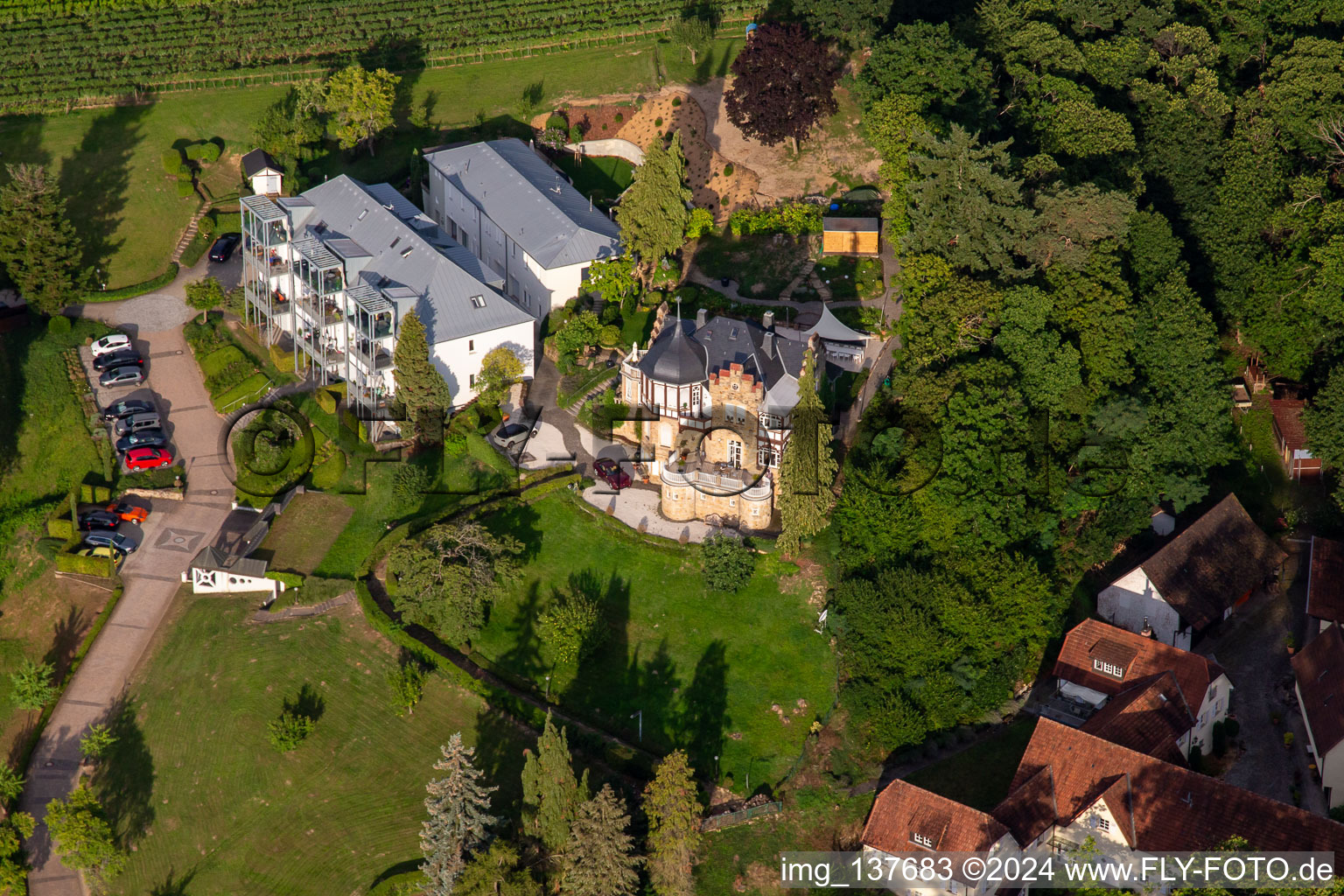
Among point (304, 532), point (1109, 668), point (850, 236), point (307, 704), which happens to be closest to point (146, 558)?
point (304, 532)

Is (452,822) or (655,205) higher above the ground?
(655,205)

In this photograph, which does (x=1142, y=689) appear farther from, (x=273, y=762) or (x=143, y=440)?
(x=143, y=440)

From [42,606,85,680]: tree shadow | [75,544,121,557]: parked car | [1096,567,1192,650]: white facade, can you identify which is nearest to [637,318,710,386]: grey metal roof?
[1096,567,1192,650]: white facade

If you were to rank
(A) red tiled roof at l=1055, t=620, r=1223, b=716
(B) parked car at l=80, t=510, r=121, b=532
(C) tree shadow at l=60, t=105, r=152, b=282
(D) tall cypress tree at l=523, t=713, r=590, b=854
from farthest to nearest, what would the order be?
(C) tree shadow at l=60, t=105, r=152, b=282
(B) parked car at l=80, t=510, r=121, b=532
(A) red tiled roof at l=1055, t=620, r=1223, b=716
(D) tall cypress tree at l=523, t=713, r=590, b=854

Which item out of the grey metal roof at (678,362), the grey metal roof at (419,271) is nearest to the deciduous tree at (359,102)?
the grey metal roof at (419,271)

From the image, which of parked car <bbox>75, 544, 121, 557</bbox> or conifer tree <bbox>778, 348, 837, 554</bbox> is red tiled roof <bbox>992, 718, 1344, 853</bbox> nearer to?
conifer tree <bbox>778, 348, 837, 554</bbox>

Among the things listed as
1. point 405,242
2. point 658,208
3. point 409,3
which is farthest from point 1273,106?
point 409,3
